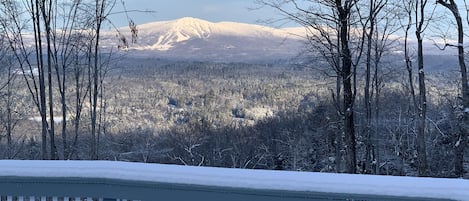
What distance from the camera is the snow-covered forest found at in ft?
22.2

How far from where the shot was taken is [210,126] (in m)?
44.8

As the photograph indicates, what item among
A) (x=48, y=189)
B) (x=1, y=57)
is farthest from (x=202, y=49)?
(x=48, y=189)

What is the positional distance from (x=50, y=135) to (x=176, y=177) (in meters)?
5.86

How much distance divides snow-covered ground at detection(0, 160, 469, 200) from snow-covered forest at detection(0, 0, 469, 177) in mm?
3771

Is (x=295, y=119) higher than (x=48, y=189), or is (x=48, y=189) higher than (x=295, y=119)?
(x=48, y=189)

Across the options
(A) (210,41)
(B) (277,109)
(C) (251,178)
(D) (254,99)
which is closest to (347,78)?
(C) (251,178)

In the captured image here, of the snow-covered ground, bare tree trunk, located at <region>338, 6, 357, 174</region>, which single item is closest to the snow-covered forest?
bare tree trunk, located at <region>338, 6, 357, 174</region>

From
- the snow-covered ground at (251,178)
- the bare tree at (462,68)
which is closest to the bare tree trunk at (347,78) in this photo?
the bare tree at (462,68)

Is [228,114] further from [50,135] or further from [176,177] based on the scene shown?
[176,177]

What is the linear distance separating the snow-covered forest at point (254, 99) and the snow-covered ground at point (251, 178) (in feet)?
12.4

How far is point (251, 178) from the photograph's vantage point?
6.27ft

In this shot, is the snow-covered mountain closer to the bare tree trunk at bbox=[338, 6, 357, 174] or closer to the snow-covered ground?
the bare tree trunk at bbox=[338, 6, 357, 174]

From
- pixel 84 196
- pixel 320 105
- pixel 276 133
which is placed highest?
pixel 84 196

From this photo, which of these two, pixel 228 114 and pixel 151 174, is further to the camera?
pixel 228 114
